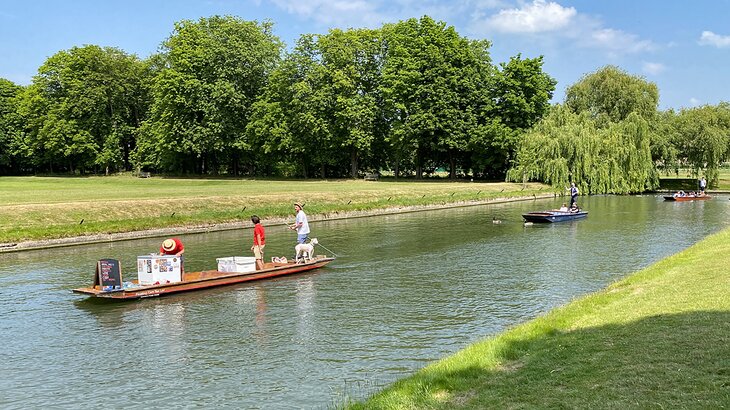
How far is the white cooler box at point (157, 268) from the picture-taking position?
18953 mm

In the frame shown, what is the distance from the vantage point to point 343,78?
74.4 metres

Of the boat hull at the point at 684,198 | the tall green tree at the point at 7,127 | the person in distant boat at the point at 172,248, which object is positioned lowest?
the boat hull at the point at 684,198

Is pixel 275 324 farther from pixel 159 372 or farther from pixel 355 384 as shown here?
pixel 355 384

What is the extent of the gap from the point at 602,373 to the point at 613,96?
73.6 metres

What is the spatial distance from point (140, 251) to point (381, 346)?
19.3m

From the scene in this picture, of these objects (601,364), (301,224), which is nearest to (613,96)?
(301,224)

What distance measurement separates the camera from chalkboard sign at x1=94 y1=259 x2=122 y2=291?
17.9 m

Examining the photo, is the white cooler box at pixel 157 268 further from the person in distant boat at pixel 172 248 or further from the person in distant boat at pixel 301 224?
the person in distant boat at pixel 301 224

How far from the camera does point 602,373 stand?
27.2 ft

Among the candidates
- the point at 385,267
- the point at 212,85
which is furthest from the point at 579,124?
the point at 385,267

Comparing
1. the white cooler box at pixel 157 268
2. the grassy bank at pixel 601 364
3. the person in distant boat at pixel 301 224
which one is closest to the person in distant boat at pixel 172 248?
the white cooler box at pixel 157 268

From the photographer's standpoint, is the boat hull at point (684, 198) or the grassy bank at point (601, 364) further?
the boat hull at point (684, 198)

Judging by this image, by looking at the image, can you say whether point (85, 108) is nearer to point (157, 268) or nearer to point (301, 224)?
point (301, 224)

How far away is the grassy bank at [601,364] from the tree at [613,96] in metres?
65.0
